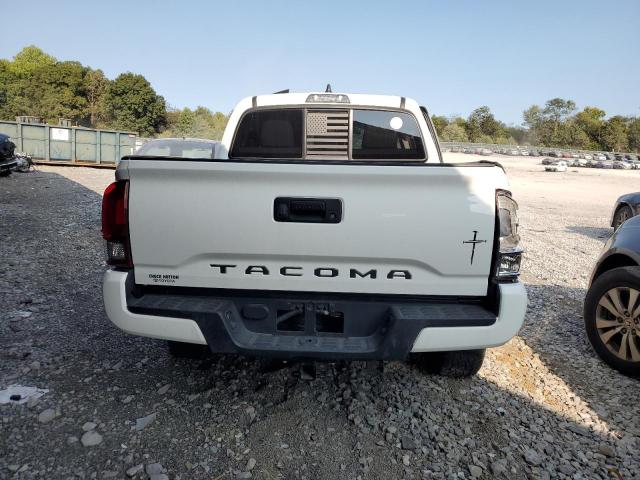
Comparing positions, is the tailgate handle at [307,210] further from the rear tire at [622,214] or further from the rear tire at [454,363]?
the rear tire at [622,214]

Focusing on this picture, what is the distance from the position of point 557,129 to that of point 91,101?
102223mm

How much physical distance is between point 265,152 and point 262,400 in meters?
2.14

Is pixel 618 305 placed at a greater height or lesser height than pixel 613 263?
lesser

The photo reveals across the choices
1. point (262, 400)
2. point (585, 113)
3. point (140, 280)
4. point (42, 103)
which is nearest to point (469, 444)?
point (262, 400)

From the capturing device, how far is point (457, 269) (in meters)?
2.50

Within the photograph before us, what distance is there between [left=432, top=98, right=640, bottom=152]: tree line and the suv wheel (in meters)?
98.4

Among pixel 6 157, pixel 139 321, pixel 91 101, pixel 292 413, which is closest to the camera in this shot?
pixel 139 321

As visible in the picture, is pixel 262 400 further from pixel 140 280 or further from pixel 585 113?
pixel 585 113

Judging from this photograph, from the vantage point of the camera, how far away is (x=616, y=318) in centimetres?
376

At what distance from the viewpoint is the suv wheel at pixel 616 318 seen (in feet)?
11.8

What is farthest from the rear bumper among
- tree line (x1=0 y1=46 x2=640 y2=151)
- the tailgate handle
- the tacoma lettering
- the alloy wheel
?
tree line (x1=0 y1=46 x2=640 y2=151)

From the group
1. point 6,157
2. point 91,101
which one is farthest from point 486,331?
point 91,101

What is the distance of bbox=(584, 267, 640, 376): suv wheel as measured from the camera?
3.59m

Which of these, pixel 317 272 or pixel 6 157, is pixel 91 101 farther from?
pixel 317 272
